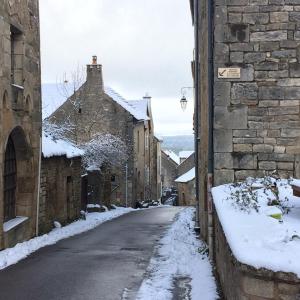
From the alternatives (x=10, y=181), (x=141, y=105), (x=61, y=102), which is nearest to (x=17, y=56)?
(x=10, y=181)

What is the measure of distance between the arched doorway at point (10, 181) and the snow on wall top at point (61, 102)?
58.3 ft

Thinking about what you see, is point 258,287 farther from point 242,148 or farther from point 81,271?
point 242,148

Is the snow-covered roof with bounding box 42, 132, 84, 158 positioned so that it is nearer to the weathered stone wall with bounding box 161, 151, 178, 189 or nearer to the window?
the window

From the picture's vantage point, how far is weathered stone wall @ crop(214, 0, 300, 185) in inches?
340

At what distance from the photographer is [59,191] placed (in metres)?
15.3

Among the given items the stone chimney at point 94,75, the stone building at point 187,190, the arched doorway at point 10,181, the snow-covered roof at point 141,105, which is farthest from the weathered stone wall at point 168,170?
the arched doorway at point 10,181

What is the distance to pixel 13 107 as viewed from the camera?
10492mm

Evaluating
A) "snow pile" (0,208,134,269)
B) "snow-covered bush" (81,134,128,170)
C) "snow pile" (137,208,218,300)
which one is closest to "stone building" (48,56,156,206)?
"snow-covered bush" (81,134,128,170)

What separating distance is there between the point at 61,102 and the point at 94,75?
295cm

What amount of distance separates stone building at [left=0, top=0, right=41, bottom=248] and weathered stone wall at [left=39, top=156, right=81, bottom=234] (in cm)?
94

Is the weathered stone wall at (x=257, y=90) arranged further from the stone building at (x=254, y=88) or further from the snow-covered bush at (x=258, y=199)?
the snow-covered bush at (x=258, y=199)

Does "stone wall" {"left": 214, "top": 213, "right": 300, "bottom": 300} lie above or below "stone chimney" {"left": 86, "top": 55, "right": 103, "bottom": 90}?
below

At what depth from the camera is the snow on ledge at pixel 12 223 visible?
10252 millimetres

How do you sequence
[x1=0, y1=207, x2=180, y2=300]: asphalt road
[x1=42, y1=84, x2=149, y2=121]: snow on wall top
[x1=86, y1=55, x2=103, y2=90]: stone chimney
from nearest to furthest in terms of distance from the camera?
[x1=0, y1=207, x2=180, y2=300]: asphalt road < [x1=86, y1=55, x2=103, y2=90]: stone chimney < [x1=42, y1=84, x2=149, y2=121]: snow on wall top
